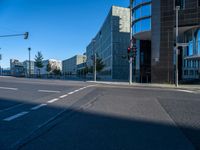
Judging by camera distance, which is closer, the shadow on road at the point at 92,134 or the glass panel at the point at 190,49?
the shadow on road at the point at 92,134

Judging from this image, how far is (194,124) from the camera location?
6.89 metres

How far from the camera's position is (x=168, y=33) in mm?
37344

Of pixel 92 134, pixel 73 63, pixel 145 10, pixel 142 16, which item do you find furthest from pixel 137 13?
pixel 73 63

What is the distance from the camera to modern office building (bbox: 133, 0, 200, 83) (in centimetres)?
3569

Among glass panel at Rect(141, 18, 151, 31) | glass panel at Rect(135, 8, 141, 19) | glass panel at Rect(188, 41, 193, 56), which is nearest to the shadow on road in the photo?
glass panel at Rect(188, 41, 193, 56)

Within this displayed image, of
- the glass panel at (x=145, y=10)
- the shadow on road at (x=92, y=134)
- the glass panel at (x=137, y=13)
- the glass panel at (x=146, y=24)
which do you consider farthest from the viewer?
the glass panel at (x=137, y=13)

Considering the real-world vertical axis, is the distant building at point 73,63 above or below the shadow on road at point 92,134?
above

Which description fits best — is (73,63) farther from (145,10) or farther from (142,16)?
(145,10)

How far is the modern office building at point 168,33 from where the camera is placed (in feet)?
117

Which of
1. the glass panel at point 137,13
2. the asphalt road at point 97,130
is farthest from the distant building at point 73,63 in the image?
the asphalt road at point 97,130

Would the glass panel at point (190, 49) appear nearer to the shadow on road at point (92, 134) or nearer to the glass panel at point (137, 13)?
the glass panel at point (137, 13)

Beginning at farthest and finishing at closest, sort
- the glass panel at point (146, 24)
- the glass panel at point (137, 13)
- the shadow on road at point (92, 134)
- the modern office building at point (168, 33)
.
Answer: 1. the glass panel at point (137, 13)
2. the glass panel at point (146, 24)
3. the modern office building at point (168, 33)
4. the shadow on road at point (92, 134)

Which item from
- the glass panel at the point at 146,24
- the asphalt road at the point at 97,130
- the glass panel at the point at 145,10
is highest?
the glass panel at the point at 145,10

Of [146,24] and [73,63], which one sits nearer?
[146,24]
